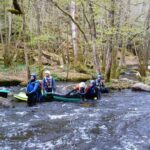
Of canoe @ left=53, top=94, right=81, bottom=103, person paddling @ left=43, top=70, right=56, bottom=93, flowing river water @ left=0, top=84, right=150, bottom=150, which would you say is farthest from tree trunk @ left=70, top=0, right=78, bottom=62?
flowing river water @ left=0, top=84, right=150, bottom=150

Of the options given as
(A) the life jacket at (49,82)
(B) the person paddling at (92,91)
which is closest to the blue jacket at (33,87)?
(A) the life jacket at (49,82)

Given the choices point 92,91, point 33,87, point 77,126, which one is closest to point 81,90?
point 92,91

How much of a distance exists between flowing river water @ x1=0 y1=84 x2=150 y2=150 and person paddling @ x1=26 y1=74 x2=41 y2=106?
0.33 m

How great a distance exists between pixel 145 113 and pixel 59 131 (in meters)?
4.06

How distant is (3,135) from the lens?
31.0ft

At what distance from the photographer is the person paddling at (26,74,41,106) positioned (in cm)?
1391

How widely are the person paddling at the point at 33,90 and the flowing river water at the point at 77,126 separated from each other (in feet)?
1.07

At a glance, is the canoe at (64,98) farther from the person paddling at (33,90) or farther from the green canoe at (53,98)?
the person paddling at (33,90)

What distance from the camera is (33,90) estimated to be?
1378 cm

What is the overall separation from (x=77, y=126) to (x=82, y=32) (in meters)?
7.39

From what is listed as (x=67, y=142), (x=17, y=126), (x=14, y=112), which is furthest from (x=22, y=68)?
(x=67, y=142)

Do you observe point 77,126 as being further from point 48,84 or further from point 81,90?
point 48,84

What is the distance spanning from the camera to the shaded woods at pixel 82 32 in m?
17.8

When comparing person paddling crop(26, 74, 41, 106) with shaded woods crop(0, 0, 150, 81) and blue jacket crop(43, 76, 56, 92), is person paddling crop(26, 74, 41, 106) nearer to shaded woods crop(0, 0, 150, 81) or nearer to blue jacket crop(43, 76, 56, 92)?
blue jacket crop(43, 76, 56, 92)
